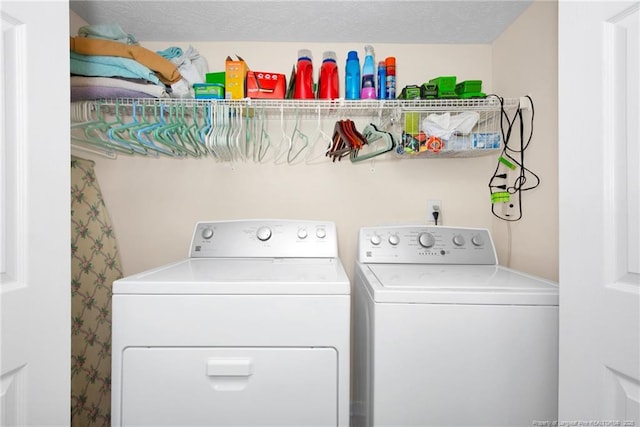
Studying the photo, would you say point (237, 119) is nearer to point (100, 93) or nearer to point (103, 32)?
point (100, 93)

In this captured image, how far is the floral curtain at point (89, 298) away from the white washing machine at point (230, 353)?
736 mm

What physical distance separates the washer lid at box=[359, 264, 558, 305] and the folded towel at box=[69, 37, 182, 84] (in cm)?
131

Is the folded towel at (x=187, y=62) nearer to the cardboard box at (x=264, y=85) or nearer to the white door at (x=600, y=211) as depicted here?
the cardboard box at (x=264, y=85)

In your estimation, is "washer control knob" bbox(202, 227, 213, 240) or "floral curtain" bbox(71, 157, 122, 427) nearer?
"floral curtain" bbox(71, 157, 122, 427)

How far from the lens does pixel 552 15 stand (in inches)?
56.2

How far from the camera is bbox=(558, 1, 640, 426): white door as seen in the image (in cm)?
69

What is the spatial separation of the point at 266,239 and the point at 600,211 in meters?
1.30

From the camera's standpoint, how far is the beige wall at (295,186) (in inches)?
73.8

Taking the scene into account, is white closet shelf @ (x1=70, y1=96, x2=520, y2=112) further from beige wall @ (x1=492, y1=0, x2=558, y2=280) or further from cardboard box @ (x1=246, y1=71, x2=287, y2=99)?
beige wall @ (x1=492, y1=0, x2=558, y2=280)

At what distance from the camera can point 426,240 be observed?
1.62 m

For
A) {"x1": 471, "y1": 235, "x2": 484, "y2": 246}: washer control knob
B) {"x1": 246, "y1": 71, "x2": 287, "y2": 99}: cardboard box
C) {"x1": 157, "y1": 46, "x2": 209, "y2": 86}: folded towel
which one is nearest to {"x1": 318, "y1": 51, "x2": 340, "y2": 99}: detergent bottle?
{"x1": 246, "y1": 71, "x2": 287, "y2": 99}: cardboard box

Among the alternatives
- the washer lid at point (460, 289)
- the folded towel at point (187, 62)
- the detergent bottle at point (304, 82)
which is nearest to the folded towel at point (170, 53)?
the folded towel at point (187, 62)

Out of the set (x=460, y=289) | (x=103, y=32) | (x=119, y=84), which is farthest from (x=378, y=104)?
(x=103, y=32)

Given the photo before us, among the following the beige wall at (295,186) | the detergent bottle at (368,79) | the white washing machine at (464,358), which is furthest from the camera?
the beige wall at (295,186)
